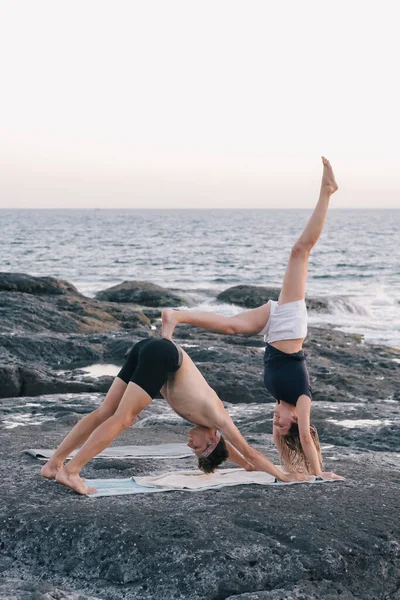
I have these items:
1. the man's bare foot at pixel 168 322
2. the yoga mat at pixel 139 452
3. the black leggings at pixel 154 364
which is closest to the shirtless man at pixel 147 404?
the black leggings at pixel 154 364

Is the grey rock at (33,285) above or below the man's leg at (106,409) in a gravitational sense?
below

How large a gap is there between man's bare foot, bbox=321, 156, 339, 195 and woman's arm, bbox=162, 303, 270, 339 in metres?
1.13

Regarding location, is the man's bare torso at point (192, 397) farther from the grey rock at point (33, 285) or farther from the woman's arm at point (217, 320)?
the grey rock at point (33, 285)

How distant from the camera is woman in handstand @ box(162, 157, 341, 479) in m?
6.55

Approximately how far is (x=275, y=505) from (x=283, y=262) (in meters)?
53.3

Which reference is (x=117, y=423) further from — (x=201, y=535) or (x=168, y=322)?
(x=201, y=535)

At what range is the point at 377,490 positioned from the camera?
20.8 feet

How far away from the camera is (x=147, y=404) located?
19.7ft

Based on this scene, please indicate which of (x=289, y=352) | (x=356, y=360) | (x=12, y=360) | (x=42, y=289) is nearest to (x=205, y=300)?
(x=42, y=289)

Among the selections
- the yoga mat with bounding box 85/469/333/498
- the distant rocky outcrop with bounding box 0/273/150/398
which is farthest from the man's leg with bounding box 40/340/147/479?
the distant rocky outcrop with bounding box 0/273/150/398

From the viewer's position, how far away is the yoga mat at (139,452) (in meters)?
7.10

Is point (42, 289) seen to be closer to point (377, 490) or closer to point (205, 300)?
point (205, 300)

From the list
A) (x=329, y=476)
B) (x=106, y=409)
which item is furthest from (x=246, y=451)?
(x=106, y=409)

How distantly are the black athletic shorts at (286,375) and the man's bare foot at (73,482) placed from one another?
1741mm
